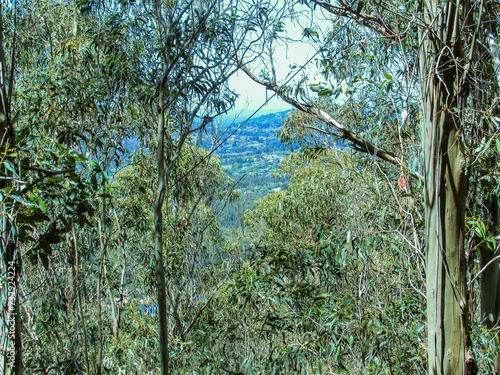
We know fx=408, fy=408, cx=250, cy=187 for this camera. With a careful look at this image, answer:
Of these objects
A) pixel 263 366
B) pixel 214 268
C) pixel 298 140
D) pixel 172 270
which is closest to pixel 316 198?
pixel 298 140

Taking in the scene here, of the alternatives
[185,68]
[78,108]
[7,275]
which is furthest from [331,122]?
[7,275]

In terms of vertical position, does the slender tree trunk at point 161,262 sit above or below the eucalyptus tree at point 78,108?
below

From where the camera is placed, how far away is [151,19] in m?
2.79

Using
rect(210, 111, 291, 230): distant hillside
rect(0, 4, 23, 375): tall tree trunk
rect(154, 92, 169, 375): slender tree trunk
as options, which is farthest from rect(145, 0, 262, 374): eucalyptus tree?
rect(210, 111, 291, 230): distant hillside

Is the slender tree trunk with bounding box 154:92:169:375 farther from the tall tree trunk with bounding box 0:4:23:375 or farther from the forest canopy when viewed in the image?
the tall tree trunk with bounding box 0:4:23:375

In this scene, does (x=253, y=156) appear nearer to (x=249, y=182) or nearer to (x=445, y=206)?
(x=249, y=182)

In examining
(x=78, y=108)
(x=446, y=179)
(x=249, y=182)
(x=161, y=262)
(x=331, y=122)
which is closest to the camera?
(x=446, y=179)

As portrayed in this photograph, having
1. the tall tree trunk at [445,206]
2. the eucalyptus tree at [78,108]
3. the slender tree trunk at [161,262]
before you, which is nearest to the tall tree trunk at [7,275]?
the slender tree trunk at [161,262]

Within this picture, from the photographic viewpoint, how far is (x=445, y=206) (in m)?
1.90

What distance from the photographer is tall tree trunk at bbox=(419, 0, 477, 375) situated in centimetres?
186

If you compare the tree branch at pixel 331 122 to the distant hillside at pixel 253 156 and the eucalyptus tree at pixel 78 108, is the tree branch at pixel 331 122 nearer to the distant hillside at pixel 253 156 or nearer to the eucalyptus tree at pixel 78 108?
the eucalyptus tree at pixel 78 108

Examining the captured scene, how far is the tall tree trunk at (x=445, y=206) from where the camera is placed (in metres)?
1.86

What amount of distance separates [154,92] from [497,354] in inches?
101

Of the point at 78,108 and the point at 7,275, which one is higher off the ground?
the point at 78,108
